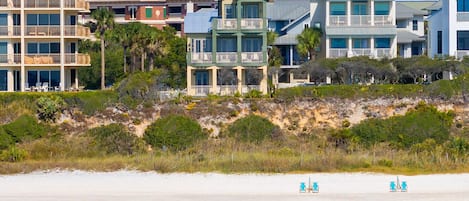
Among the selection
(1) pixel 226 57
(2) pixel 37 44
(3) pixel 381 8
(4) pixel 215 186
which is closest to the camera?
(4) pixel 215 186

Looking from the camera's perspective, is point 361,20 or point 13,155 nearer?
point 13,155

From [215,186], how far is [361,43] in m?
27.7

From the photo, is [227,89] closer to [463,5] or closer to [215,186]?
[463,5]

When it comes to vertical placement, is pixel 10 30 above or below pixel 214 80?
above

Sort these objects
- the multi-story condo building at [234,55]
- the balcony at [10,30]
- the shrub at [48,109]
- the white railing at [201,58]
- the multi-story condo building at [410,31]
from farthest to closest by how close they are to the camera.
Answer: the multi-story condo building at [410,31], the balcony at [10,30], the white railing at [201,58], the multi-story condo building at [234,55], the shrub at [48,109]

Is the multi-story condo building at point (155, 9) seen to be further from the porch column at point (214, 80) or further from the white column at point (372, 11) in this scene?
the porch column at point (214, 80)

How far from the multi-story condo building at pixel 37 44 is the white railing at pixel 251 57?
11169 mm

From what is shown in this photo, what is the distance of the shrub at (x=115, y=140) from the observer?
50.1 meters

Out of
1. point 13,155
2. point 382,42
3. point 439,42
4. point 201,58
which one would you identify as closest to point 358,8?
point 382,42

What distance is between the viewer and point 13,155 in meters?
47.7

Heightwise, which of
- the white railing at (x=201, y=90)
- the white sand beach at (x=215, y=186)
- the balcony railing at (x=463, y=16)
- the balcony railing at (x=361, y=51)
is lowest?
the white sand beach at (x=215, y=186)

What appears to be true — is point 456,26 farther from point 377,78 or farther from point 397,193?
point 397,193

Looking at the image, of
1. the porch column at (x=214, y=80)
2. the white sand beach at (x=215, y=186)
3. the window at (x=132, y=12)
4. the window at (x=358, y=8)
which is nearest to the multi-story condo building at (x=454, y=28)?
the window at (x=358, y=8)

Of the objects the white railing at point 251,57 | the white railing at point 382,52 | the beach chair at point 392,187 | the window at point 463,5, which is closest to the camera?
the beach chair at point 392,187
